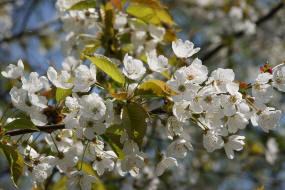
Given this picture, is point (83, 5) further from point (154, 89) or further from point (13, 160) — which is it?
point (13, 160)

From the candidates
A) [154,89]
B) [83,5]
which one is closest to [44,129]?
[154,89]

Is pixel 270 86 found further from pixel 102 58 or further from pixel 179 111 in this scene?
pixel 102 58

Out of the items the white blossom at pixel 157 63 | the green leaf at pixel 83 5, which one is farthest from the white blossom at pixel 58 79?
the green leaf at pixel 83 5

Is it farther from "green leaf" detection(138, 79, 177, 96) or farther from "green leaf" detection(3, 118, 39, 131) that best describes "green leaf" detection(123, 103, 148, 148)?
"green leaf" detection(3, 118, 39, 131)

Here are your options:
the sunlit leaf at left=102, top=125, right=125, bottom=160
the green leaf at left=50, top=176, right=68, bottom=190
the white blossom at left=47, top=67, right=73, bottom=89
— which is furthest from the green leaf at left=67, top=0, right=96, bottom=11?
the green leaf at left=50, top=176, right=68, bottom=190

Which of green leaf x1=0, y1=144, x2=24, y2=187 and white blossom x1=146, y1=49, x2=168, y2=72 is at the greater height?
white blossom x1=146, y1=49, x2=168, y2=72

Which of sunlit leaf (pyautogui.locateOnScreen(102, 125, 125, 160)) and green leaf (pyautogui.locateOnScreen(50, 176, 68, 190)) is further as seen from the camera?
green leaf (pyautogui.locateOnScreen(50, 176, 68, 190))
